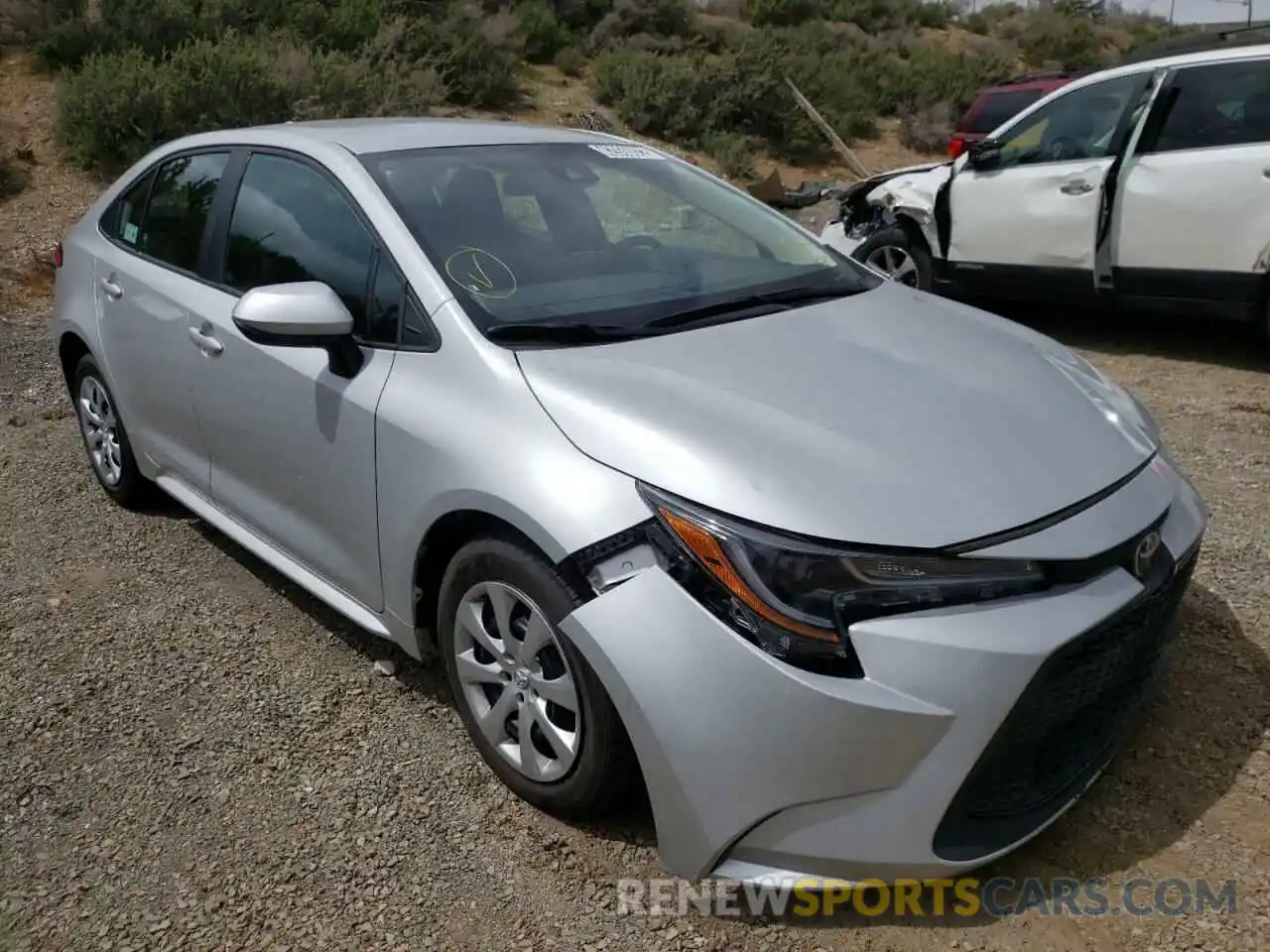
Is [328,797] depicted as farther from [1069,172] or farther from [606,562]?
[1069,172]

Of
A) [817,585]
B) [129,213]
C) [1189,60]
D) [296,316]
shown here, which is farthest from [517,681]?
[1189,60]

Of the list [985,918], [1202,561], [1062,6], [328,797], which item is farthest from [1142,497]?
[1062,6]

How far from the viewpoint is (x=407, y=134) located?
137 inches

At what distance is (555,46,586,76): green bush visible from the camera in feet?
59.7

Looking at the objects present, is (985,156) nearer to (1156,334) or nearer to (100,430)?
(1156,334)

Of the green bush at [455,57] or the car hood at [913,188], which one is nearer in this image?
the car hood at [913,188]

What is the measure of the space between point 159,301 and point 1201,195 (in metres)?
5.36

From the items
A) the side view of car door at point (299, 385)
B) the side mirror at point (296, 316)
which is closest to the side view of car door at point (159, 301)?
the side view of car door at point (299, 385)

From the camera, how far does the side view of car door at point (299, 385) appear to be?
115 inches

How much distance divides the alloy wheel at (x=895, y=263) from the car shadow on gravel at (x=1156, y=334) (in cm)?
86

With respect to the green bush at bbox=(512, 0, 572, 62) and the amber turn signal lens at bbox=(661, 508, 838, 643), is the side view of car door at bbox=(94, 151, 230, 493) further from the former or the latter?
the green bush at bbox=(512, 0, 572, 62)

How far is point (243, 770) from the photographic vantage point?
116 inches

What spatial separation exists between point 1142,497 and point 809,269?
134cm

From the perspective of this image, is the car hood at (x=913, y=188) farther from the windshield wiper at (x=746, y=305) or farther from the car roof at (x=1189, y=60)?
the windshield wiper at (x=746, y=305)
